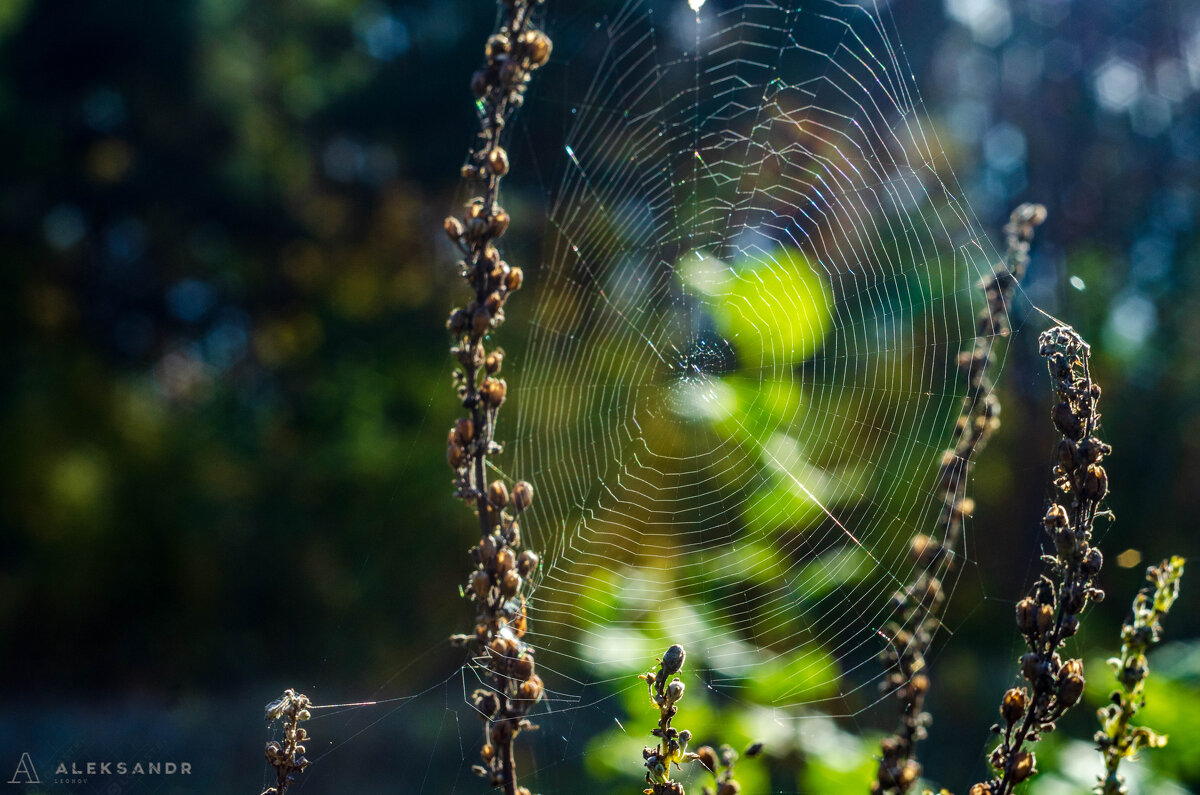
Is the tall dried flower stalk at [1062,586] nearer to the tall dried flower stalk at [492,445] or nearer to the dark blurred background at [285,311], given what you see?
the tall dried flower stalk at [492,445]

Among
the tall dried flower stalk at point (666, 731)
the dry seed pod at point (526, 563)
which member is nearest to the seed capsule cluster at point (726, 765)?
the tall dried flower stalk at point (666, 731)

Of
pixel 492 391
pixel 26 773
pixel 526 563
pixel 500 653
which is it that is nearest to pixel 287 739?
pixel 500 653

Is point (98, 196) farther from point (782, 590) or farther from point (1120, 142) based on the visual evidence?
point (1120, 142)

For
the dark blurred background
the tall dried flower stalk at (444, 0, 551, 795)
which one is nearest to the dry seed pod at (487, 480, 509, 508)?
the tall dried flower stalk at (444, 0, 551, 795)

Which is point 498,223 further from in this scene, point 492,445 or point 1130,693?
point 1130,693

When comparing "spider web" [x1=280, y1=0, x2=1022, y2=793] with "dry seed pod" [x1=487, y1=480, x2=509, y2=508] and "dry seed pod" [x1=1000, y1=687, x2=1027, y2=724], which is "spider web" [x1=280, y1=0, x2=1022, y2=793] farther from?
"dry seed pod" [x1=1000, y1=687, x2=1027, y2=724]

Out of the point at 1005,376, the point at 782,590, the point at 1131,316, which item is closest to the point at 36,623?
the point at 782,590
